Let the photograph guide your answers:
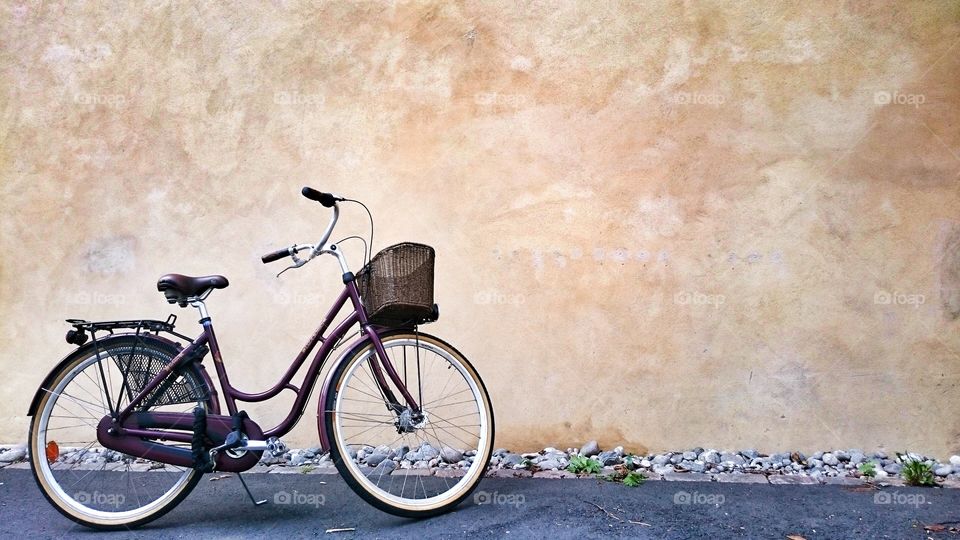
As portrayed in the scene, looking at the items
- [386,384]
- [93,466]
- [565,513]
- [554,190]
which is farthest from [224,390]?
[554,190]

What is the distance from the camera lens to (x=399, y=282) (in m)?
3.34

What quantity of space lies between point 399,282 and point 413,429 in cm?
68

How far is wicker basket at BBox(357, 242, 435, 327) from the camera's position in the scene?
10.9 ft

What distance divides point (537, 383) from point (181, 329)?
2.25m

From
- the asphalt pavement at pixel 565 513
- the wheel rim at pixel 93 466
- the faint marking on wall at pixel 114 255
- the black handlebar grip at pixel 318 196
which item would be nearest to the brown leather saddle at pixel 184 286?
the wheel rim at pixel 93 466

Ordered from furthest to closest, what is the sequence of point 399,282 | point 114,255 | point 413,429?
1. point 114,255
2. point 413,429
3. point 399,282

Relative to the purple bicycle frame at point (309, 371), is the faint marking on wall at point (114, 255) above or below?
above

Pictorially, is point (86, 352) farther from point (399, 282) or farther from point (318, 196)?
point (399, 282)

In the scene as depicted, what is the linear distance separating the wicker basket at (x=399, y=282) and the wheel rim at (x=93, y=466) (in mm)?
944

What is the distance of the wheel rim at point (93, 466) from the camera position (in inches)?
137

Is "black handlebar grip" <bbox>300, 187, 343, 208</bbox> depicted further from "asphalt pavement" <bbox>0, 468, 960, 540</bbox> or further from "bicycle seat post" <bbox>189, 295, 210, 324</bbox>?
"asphalt pavement" <bbox>0, 468, 960, 540</bbox>

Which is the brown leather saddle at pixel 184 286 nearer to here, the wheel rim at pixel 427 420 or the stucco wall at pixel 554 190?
the wheel rim at pixel 427 420

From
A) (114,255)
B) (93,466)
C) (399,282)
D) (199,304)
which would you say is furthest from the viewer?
(114,255)

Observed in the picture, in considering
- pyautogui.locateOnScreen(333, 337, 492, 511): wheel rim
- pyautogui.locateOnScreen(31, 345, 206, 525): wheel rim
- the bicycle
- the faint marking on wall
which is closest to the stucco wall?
the faint marking on wall
